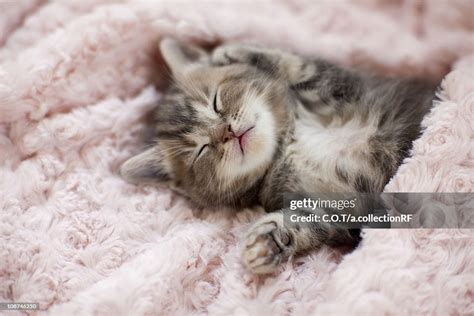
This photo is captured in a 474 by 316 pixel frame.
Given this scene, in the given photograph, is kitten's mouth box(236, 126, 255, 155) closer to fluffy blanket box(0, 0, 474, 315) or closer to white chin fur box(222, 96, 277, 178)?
white chin fur box(222, 96, 277, 178)

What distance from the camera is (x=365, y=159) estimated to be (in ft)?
4.41

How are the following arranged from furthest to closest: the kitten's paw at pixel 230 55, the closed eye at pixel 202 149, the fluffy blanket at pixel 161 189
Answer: the kitten's paw at pixel 230 55, the closed eye at pixel 202 149, the fluffy blanket at pixel 161 189

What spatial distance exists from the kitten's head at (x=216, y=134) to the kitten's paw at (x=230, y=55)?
0.14 ft

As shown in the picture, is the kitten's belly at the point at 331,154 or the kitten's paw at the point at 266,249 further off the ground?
the kitten's belly at the point at 331,154

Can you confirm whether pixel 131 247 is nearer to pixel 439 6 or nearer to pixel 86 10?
pixel 86 10

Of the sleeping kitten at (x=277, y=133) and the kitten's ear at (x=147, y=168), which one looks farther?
the kitten's ear at (x=147, y=168)

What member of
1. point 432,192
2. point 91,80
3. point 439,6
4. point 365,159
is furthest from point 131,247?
point 439,6

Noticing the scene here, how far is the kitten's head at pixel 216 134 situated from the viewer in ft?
4.66

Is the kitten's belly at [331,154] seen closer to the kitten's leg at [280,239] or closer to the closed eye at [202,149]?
the kitten's leg at [280,239]

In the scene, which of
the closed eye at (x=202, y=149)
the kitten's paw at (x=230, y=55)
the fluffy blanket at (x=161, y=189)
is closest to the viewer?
the fluffy blanket at (x=161, y=189)

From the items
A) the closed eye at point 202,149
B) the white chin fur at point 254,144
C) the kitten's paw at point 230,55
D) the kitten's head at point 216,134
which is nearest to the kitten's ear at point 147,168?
the kitten's head at point 216,134

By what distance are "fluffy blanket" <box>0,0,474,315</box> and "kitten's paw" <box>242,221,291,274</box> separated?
0.14 feet

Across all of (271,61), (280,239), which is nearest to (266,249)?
(280,239)

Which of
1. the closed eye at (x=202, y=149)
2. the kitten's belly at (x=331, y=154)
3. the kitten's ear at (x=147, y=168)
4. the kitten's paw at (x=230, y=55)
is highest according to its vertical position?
the kitten's paw at (x=230, y=55)
